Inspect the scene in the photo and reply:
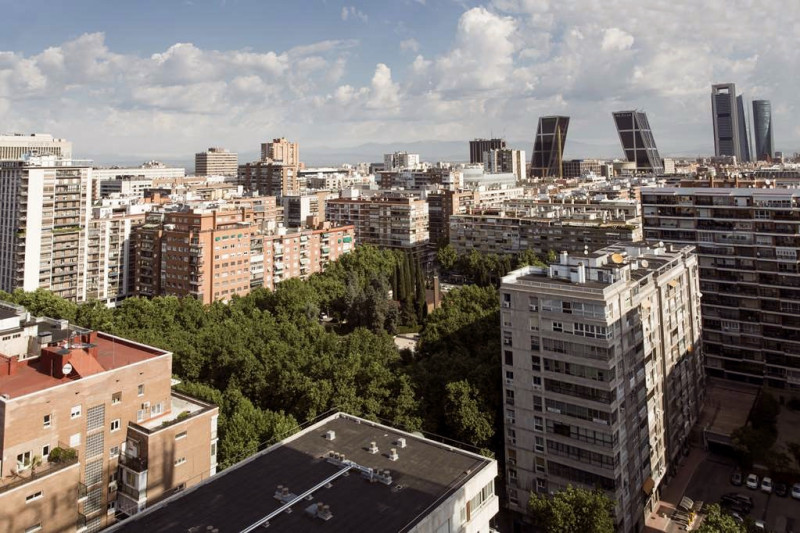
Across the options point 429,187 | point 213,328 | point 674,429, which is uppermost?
point 429,187

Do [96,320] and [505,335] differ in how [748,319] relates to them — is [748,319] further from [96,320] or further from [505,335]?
[96,320]

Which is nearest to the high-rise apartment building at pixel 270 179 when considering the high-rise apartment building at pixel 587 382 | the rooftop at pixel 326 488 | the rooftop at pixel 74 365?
the rooftop at pixel 74 365

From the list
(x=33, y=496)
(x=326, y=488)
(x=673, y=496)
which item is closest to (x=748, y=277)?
(x=673, y=496)

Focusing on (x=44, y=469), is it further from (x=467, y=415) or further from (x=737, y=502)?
(x=737, y=502)

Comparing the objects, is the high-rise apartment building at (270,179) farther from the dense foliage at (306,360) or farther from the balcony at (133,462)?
the balcony at (133,462)

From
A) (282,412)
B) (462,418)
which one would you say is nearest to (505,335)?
(462,418)

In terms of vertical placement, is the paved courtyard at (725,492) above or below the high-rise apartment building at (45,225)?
below

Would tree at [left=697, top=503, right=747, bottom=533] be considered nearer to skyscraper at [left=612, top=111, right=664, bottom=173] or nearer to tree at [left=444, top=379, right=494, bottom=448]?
tree at [left=444, top=379, right=494, bottom=448]
